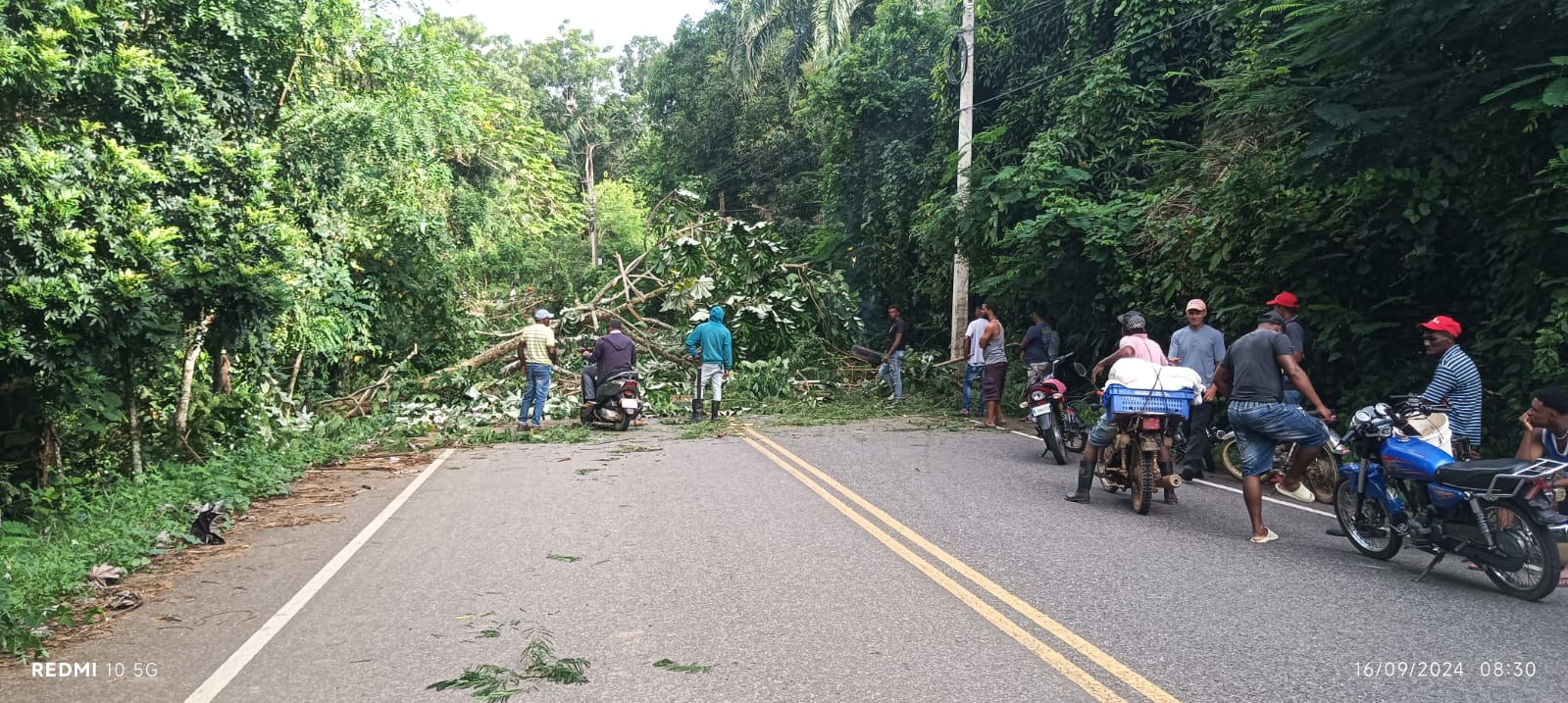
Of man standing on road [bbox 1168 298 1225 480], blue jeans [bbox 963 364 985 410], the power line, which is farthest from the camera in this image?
the power line

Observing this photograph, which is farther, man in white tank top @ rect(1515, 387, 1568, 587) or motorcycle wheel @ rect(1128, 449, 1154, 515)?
motorcycle wheel @ rect(1128, 449, 1154, 515)

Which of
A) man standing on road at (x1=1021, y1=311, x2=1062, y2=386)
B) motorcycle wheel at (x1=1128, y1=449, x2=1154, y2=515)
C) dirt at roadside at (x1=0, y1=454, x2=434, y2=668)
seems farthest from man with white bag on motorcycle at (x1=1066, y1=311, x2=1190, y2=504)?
dirt at roadside at (x1=0, y1=454, x2=434, y2=668)

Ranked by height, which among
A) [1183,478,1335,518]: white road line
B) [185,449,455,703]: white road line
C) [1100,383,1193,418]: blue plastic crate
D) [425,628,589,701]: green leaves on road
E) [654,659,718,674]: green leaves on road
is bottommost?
[185,449,455,703]: white road line

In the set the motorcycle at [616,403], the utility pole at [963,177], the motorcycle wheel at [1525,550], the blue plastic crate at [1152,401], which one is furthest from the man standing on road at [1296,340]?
the motorcycle at [616,403]

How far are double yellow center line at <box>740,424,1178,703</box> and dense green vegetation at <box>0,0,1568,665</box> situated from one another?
202 inches

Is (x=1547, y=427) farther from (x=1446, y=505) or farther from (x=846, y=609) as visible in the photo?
(x=846, y=609)

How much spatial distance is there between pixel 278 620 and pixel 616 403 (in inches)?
394

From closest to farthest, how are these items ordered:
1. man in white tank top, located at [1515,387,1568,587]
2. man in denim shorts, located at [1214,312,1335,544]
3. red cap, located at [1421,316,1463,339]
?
man in white tank top, located at [1515,387,1568,587], man in denim shorts, located at [1214,312,1335,544], red cap, located at [1421,316,1463,339]

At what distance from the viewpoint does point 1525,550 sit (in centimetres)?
600

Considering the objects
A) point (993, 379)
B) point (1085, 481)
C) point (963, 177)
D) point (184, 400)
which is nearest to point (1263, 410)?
point (1085, 481)

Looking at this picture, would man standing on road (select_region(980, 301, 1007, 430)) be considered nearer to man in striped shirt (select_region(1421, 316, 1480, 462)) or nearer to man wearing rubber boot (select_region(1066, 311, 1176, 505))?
man wearing rubber boot (select_region(1066, 311, 1176, 505))

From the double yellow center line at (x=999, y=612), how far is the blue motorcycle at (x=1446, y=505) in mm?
2835

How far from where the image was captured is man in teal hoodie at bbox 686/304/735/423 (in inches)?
643

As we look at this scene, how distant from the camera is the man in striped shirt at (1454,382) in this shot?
26.0 ft
